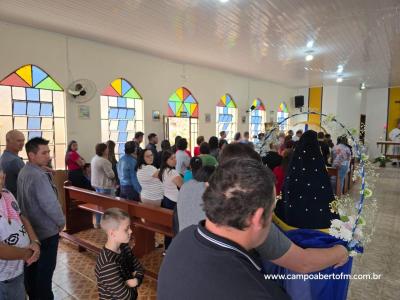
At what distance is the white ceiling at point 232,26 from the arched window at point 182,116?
3.44 ft

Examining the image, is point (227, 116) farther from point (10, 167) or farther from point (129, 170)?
point (10, 167)

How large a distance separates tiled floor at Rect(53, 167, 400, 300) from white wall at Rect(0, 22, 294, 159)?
273 centimetres

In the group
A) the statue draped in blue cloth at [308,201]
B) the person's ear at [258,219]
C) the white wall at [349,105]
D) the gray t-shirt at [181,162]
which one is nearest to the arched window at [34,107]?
the gray t-shirt at [181,162]

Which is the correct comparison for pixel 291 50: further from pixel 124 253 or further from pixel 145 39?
pixel 124 253

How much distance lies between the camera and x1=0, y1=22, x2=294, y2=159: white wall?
490 centimetres

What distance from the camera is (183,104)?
8125 millimetres

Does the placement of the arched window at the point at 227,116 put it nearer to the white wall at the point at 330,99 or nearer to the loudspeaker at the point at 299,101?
the loudspeaker at the point at 299,101

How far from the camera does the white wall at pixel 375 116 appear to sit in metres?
12.9

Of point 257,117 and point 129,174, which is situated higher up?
point 257,117

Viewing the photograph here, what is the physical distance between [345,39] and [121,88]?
15.5ft

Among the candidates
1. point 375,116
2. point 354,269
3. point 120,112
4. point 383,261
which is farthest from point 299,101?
point 354,269

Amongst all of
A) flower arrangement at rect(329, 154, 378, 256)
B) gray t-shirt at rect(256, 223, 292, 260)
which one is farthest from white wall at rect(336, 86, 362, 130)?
gray t-shirt at rect(256, 223, 292, 260)

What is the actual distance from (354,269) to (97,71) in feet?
18.2

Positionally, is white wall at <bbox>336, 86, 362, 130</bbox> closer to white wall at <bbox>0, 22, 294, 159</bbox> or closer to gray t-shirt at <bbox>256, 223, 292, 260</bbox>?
white wall at <bbox>0, 22, 294, 159</bbox>
